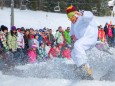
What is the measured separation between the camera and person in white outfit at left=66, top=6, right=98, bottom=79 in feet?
22.6

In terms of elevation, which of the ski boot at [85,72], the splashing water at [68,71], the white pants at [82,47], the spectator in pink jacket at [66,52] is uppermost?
the white pants at [82,47]

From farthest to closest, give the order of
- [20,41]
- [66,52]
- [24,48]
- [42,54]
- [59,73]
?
[66,52] → [42,54] → [24,48] → [20,41] → [59,73]

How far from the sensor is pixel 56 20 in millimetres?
31609

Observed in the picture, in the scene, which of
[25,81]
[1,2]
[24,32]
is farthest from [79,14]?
[1,2]

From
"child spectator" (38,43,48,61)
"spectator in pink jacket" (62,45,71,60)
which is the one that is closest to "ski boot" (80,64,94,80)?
"child spectator" (38,43,48,61)

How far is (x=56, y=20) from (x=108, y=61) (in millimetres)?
22555

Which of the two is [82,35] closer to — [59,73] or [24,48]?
[59,73]

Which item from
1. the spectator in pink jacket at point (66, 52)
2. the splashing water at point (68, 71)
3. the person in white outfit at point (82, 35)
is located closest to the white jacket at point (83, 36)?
the person in white outfit at point (82, 35)

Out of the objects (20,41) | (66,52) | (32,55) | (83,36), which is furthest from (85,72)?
(66,52)

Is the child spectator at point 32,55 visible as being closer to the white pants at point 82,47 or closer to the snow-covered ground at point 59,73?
the snow-covered ground at point 59,73

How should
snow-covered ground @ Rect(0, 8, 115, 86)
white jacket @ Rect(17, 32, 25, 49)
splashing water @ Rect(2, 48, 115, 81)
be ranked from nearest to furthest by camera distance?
snow-covered ground @ Rect(0, 8, 115, 86) < splashing water @ Rect(2, 48, 115, 81) < white jacket @ Rect(17, 32, 25, 49)

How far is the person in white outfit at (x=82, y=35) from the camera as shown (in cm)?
689

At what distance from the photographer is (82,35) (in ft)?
23.8

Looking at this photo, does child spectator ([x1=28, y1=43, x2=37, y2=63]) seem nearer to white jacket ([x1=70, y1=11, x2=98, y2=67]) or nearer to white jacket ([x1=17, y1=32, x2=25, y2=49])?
white jacket ([x1=17, y1=32, x2=25, y2=49])
